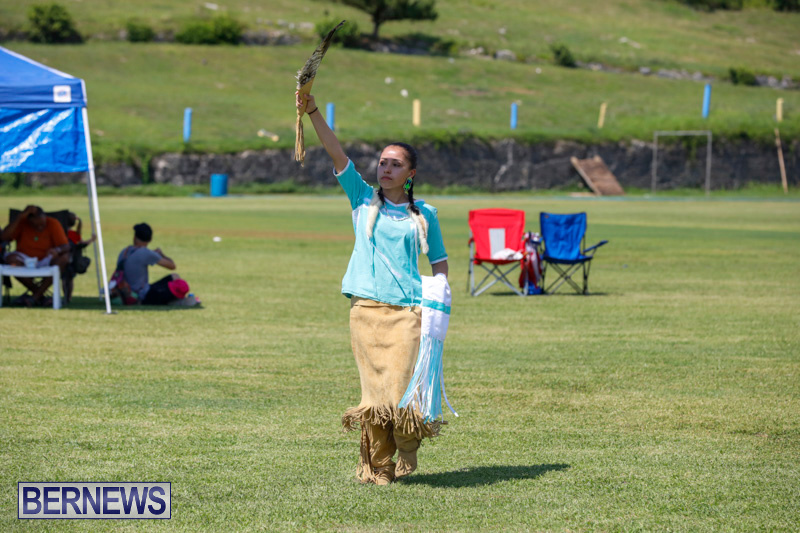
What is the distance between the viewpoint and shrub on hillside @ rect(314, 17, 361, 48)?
7256 cm

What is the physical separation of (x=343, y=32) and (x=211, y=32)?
31.7ft

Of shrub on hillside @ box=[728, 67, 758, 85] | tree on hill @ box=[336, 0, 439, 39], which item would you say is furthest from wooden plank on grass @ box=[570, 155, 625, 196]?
shrub on hillside @ box=[728, 67, 758, 85]

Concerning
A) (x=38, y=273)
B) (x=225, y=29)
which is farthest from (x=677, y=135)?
(x=38, y=273)

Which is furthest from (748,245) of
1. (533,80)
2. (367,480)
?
(533,80)

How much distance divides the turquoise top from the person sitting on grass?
8169 mm

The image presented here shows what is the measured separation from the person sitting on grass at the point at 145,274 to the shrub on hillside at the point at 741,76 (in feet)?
238

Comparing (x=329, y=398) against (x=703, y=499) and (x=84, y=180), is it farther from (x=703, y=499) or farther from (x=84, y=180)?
(x=84, y=180)

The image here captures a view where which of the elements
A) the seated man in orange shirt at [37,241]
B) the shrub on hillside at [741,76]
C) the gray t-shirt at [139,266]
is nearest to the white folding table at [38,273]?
the seated man in orange shirt at [37,241]

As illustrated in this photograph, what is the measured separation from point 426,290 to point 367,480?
1064 millimetres

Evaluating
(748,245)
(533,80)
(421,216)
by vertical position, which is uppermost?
(533,80)

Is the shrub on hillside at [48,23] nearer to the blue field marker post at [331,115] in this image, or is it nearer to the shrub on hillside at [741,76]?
the blue field marker post at [331,115]

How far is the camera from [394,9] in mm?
77812

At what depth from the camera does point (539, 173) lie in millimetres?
55688

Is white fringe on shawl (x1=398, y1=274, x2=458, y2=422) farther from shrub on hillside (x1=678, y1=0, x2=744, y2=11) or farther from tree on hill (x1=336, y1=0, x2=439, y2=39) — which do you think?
shrub on hillside (x1=678, y1=0, x2=744, y2=11)
